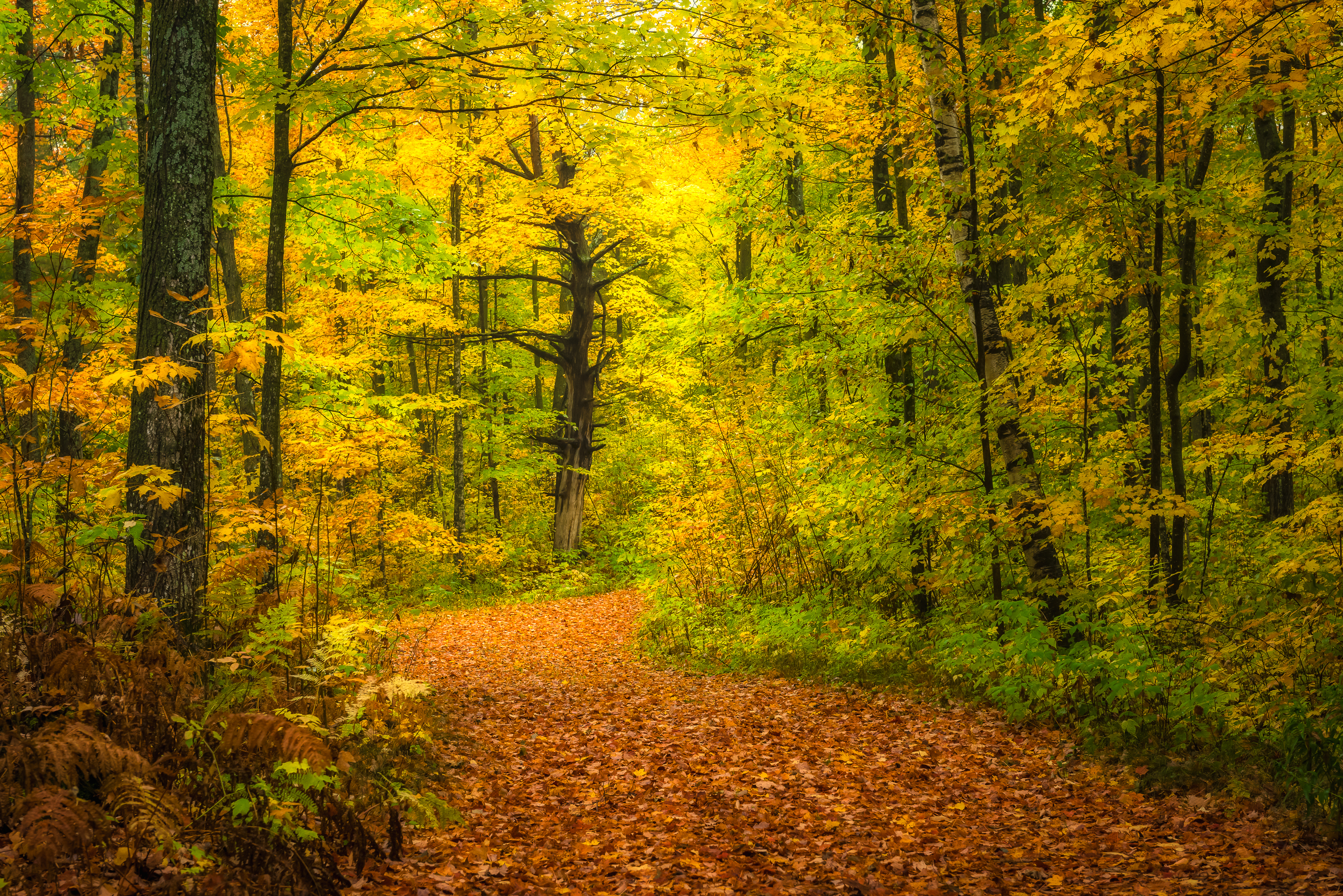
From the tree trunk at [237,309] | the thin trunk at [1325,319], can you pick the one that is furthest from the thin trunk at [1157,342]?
the tree trunk at [237,309]

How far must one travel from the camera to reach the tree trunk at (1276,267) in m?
9.73

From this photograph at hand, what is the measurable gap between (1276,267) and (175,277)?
11.9 meters

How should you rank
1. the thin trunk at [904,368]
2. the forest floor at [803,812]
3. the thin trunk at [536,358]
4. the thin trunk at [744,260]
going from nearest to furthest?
the forest floor at [803,812] < the thin trunk at [904,368] < the thin trunk at [744,260] < the thin trunk at [536,358]

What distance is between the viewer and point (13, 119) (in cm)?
995

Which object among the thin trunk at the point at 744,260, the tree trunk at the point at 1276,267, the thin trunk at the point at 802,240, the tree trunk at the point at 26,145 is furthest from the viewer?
the thin trunk at the point at 744,260

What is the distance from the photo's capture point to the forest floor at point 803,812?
4.57 meters

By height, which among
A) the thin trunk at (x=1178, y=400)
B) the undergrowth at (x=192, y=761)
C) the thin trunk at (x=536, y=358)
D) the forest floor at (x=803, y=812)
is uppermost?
the thin trunk at (x=536, y=358)

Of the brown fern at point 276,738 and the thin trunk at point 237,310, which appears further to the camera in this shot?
the thin trunk at point 237,310

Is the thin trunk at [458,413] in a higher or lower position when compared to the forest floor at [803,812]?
higher

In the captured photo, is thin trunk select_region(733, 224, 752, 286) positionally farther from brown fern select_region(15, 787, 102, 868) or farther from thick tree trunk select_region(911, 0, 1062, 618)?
brown fern select_region(15, 787, 102, 868)

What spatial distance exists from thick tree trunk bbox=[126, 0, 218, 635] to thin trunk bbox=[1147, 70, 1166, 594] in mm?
7568

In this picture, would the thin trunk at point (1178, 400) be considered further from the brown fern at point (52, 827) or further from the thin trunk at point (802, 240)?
the brown fern at point (52, 827)

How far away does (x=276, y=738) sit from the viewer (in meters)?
3.96

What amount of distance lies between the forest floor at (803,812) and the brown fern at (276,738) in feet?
2.49
